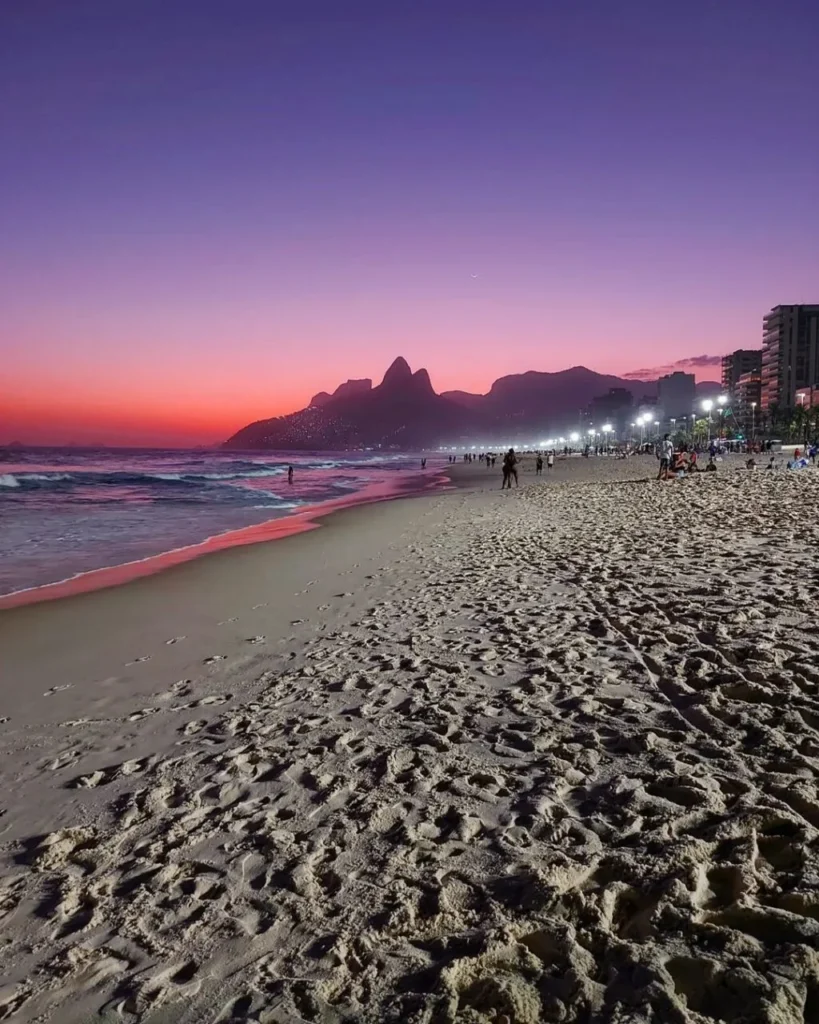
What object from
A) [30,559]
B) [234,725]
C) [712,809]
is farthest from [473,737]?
[30,559]

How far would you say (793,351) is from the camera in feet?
497

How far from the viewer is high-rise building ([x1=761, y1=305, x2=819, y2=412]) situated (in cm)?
14838

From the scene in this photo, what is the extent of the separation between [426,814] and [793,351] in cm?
18179

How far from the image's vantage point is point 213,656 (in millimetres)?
6691

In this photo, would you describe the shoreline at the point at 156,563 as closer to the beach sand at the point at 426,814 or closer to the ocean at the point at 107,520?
the ocean at the point at 107,520

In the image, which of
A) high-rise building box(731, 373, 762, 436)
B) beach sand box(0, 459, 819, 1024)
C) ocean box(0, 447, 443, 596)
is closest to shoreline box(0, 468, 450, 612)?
ocean box(0, 447, 443, 596)

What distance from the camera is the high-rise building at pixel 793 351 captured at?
14838cm

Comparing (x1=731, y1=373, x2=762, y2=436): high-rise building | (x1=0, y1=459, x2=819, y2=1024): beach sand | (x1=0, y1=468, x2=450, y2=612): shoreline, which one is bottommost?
(x1=0, y1=468, x2=450, y2=612): shoreline

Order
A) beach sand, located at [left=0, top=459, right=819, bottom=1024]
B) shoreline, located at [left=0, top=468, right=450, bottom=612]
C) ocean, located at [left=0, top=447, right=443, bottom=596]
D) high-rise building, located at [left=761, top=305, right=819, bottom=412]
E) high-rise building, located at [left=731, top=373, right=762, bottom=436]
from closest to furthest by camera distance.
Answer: beach sand, located at [left=0, top=459, right=819, bottom=1024] < shoreline, located at [left=0, top=468, right=450, bottom=612] < ocean, located at [left=0, top=447, right=443, bottom=596] < high-rise building, located at [left=761, top=305, right=819, bottom=412] < high-rise building, located at [left=731, top=373, right=762, bottom=436]

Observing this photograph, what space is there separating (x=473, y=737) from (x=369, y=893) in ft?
5.36

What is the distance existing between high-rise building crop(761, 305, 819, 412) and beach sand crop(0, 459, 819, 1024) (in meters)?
169

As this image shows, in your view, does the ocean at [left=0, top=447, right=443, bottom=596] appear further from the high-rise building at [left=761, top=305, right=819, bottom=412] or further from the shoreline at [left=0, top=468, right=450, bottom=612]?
the high-rise building at [left=761, top=305, right=819, bottom=412]

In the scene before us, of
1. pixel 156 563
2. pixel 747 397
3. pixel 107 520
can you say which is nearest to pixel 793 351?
pixel 747 397

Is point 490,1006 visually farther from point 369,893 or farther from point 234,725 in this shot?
point 234,725
